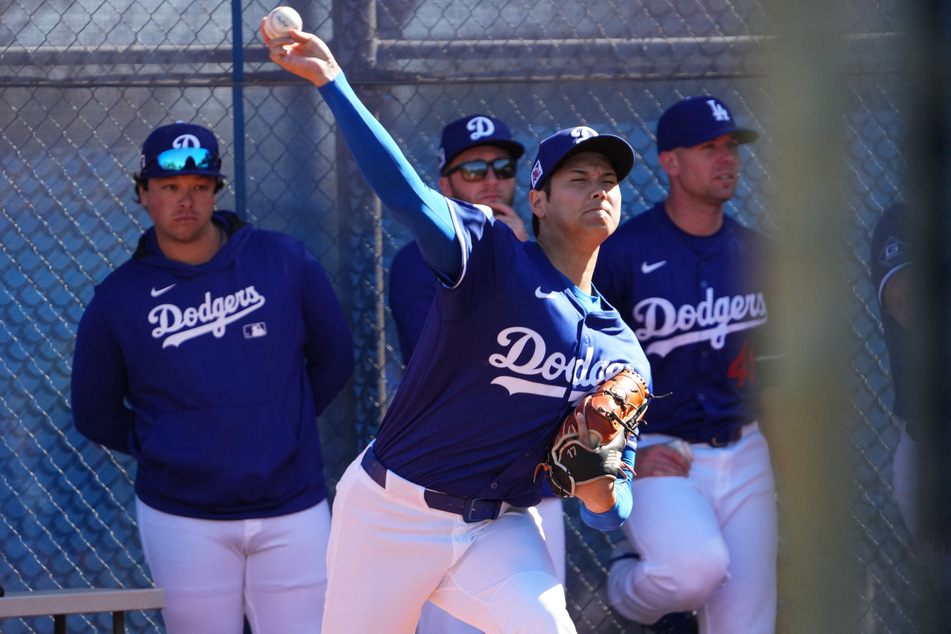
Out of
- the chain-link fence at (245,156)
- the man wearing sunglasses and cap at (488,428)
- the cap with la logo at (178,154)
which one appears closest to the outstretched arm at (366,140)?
the man wearing sunglasses and cap at (488,428)

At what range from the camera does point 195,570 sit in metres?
3.34

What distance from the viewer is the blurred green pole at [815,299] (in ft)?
2.78

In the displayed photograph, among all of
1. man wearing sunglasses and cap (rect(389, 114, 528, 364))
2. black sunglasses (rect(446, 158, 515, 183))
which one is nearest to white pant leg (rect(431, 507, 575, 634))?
man wearing sunglasses and cap (rect(389, 114, 528, 364))

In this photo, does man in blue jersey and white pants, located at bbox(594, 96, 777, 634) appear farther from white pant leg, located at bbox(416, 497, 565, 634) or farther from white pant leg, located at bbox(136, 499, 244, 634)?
white pant leg, located at bbox(136, 499, 244, 634)

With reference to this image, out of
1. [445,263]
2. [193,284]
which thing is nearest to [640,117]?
[193,284]

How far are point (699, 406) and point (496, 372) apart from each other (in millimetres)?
1176

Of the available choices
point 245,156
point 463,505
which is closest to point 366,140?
point 463,505

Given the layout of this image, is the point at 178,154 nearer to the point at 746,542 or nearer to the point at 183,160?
the point at 183,160

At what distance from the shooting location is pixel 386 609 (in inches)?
102

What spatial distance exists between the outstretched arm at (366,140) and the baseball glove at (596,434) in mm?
514

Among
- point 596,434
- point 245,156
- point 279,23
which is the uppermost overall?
point 245,156

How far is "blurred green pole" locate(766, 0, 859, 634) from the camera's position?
2.78 feet

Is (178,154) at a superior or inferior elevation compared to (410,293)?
superior

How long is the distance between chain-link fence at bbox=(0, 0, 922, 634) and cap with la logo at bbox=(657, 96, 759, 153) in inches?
16.6
